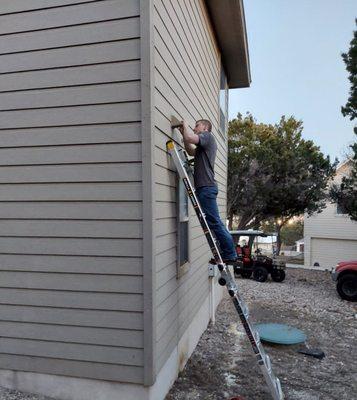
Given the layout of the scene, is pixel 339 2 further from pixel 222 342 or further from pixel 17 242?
pixel 17 242

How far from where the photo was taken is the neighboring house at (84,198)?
3254mm

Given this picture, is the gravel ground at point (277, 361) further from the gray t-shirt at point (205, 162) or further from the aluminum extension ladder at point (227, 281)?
the gray t-shirt at point (205, 162)

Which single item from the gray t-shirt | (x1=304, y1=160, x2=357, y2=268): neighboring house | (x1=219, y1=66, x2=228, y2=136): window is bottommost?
(x1=304, y1=160, x2=357, y2=268): neighboring house

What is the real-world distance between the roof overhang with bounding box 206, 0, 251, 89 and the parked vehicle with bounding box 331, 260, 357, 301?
18.5ft

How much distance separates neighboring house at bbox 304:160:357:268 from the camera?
23.9 m

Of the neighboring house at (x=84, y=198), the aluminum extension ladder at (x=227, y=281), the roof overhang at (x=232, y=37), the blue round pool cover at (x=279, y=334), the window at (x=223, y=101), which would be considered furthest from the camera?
the window at (x=223, y=101)

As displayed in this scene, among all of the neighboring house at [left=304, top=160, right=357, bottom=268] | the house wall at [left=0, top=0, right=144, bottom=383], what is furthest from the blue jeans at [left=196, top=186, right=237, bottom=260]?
the neighboring house at [left=304, top=160, right=357, bottom=268]

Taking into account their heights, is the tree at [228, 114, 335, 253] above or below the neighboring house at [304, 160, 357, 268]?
above

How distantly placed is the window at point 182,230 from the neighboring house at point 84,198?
56cm

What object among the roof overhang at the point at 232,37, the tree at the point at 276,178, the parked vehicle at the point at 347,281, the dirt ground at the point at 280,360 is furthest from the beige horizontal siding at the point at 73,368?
the tree at the point at 276,178

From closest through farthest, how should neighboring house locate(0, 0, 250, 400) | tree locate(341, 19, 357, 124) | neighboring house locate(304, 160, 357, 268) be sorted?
neighboring house locate(0, 0, 250, 400), tree locate(341, 19, 357, 124), neighboring house locate(304, 160, 357, 268)

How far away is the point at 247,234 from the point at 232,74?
229 inches

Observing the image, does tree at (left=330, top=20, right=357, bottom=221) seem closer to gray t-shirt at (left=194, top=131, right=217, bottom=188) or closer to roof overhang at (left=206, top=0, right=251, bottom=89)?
roof overhang at (left=206, top=0, right=251, bottom=89)

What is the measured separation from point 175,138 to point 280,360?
3278 millimetres
